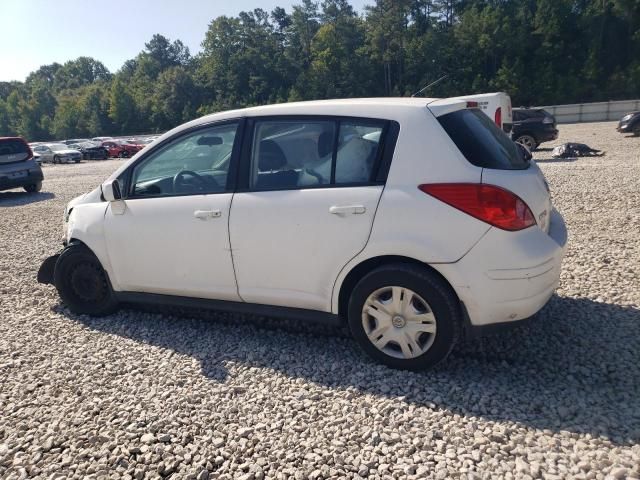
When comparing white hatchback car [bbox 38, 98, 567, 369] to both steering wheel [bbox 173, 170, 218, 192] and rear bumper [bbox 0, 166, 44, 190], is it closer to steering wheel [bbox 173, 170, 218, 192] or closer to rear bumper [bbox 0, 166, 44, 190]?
steering wheel [bbox 173, 170, 218, 192]

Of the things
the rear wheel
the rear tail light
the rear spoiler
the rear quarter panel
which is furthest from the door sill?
the rear wheel

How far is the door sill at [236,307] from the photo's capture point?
142 inches

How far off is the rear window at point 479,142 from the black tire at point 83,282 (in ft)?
10.8

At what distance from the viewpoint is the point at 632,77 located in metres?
57.5

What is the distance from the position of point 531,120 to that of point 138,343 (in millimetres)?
17239

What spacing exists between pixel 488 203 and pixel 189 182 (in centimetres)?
235

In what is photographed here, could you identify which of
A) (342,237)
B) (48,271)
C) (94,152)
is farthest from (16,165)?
(94,152)

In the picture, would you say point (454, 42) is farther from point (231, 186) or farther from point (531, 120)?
point (231, 186)

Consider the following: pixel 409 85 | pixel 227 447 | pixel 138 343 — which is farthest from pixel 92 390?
pixel 409 85

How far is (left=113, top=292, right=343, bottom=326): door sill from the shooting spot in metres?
3.61

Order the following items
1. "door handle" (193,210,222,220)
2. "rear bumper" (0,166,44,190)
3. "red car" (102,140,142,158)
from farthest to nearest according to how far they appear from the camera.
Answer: "red car" (102,140,142,158) < "rear bumper" (0,166,44,190) < "door handle" (193,210,222,220)

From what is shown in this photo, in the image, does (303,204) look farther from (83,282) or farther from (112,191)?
(83,282)

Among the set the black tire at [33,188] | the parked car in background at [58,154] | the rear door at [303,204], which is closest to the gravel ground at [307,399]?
the rear door at [303,204]

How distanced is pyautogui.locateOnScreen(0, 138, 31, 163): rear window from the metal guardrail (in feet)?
116
